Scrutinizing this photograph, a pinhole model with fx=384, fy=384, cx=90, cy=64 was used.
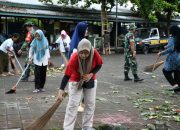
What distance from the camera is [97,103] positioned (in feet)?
27.9

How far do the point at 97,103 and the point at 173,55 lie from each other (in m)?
2.52

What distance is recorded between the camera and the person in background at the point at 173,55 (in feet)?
31.1

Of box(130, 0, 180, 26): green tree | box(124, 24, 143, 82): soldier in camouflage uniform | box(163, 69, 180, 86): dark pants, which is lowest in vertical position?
box(163, 69, 180, 86): dark pants

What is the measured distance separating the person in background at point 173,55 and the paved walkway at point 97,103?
0.57 meters

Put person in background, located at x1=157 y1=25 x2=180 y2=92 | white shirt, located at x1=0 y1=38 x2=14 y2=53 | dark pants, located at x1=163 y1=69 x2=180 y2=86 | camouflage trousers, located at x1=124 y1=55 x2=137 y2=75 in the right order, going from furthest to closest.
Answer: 1. white shirt, located at x1=0 y1=38 x2=14 y2=53
2. camouflage trousers, located at x1=124 y1=55 x2=137 y2=75
3. dark pants, located at x1=163 y1=69 x2=180 y2=86
4. person in background, located at x1=157 y1=25 x2=180 y2=92

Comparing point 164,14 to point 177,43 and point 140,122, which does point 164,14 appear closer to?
point 177,43

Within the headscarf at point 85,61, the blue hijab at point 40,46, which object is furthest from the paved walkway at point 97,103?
the headscarf at point 85,61

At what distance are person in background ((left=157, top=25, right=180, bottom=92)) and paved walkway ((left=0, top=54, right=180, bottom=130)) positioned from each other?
57 centimetres

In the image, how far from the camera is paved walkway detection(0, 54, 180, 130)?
676 centimetres

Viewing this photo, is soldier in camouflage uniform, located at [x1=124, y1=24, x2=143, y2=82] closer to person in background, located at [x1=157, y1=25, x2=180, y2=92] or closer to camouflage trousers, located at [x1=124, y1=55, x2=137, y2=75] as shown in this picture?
camouflage trousers, located at [x1=124, y1=55, x2=137, y2=75]

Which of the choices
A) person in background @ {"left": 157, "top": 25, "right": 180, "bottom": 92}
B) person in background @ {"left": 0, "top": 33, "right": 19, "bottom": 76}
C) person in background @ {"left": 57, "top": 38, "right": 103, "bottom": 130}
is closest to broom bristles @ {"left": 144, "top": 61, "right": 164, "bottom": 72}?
person in background @ {"left": 157, "top": 25, "right": 180, "bottom": 92}

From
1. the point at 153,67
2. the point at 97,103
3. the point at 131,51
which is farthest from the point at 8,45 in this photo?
the point at 97,103

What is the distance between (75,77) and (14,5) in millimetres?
19522

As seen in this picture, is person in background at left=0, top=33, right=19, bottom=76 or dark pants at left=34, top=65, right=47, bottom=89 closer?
dark pants at left=34, top=65, right=47, bottom=89
